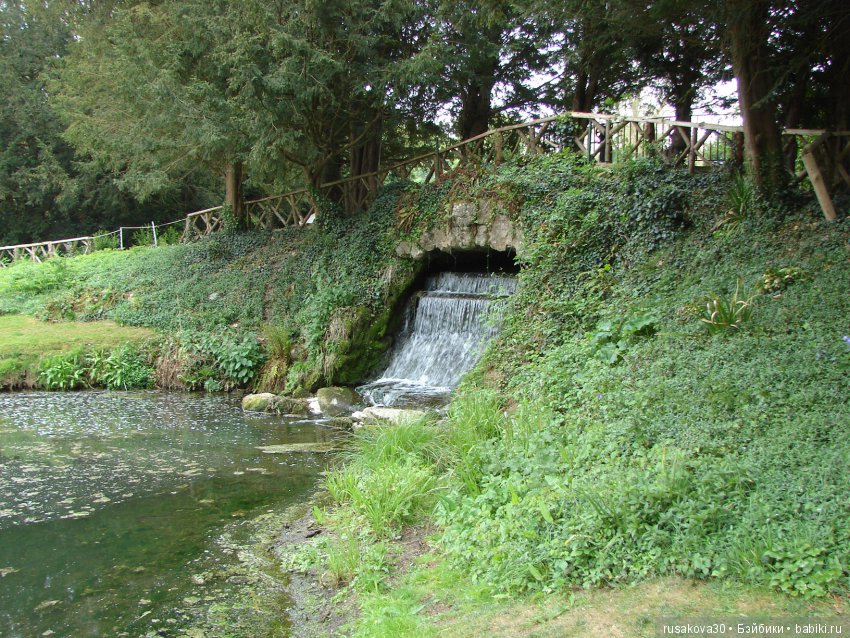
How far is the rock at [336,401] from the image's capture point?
11461 mm

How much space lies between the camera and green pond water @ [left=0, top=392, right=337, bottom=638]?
4.98 meters

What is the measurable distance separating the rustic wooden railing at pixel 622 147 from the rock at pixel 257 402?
249 inches

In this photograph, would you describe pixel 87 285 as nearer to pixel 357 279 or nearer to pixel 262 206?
pixel 262 206

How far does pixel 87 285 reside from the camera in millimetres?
18578

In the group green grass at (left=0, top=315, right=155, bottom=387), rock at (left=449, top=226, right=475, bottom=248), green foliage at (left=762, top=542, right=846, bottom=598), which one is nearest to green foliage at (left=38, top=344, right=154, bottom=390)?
green grass at (left=0, top=315, right=155, bottom=387)

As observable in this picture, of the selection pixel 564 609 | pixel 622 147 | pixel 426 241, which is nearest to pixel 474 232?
pixel 426 241

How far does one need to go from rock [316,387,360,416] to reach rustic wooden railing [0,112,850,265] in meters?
5.54

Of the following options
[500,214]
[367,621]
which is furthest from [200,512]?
[500,214]

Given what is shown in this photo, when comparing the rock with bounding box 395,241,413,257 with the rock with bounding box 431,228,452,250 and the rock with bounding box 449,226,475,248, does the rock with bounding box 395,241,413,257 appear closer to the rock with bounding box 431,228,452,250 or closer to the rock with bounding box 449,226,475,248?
the rock with bounding box 431,228,452,250

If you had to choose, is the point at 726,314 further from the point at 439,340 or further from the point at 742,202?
the point at 439,340

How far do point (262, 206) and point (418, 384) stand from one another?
1113cm

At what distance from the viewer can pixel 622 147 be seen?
11.9 m

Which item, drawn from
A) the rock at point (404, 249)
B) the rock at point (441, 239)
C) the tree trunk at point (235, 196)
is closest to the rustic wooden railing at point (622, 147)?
the rock at point (441, 239)

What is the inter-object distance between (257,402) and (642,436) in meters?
8.27
